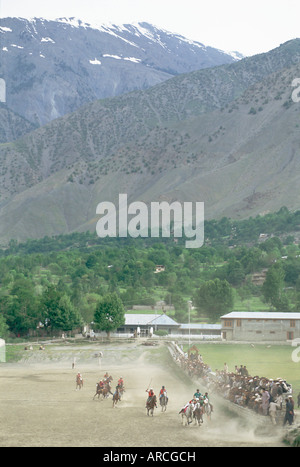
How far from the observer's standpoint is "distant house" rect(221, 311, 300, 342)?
3519 inches

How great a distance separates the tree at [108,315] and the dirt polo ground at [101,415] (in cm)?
2451

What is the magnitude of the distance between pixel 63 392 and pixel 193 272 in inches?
3960

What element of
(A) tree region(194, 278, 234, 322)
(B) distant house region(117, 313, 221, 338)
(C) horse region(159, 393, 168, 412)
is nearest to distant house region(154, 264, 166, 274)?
(A) tree region(194, 278, 234, 322)

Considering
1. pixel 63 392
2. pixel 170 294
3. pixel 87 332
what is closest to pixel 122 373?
pixel 63 392

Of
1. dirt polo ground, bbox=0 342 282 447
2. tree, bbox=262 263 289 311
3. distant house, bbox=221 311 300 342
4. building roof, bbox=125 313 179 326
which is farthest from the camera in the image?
tree, bbox=262 263 289 311

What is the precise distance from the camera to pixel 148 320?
334 ft

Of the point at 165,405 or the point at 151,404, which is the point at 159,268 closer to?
the point at 165,405

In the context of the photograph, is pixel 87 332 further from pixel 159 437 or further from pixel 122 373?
pixel 159 437

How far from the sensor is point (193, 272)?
148000 mm

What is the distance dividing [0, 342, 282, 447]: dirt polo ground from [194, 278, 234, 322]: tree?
134ft

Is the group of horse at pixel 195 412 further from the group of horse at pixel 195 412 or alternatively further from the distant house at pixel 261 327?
the distant house at pixel 261 327

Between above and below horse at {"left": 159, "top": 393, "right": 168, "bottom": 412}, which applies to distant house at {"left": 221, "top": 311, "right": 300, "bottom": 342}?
above

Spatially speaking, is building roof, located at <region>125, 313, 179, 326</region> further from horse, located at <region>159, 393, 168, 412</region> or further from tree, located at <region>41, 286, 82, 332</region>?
horse, located at <region>159, 393, 168, 412</region>
